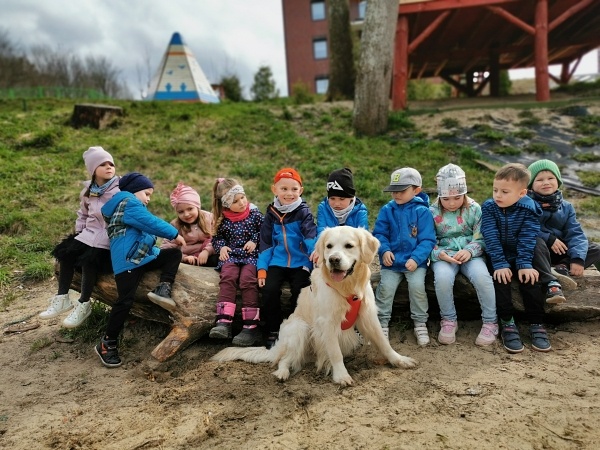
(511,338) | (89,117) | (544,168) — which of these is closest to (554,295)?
(511,338)

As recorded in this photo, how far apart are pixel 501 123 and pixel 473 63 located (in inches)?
354

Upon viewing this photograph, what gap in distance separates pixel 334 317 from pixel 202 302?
1.34 m

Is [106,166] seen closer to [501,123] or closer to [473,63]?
[501,123]

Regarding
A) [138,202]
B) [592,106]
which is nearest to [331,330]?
[138,202]

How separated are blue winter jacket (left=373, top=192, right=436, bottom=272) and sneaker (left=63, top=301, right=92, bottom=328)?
9.50 ft

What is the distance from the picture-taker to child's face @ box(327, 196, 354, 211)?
421 cm

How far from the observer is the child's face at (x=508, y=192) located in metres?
3.82

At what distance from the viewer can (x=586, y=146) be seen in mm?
9328

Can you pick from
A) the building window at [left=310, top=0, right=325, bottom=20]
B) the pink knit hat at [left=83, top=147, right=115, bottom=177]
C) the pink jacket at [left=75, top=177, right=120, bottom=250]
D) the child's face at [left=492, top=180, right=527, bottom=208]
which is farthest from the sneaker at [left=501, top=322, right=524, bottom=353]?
the building window at [left=310, top=0, right=325, bottom=20]

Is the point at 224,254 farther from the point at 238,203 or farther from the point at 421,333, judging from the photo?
the point at 421,333

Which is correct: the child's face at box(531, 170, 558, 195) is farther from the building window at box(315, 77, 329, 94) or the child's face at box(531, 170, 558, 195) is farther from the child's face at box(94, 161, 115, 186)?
the building window at box(315, 77, 329, 94)

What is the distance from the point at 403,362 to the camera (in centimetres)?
357

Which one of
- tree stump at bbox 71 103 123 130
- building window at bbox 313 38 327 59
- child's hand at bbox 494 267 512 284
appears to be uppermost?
building window at bbox 313 38 327 59

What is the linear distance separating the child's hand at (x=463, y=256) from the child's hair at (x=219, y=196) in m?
2.30
